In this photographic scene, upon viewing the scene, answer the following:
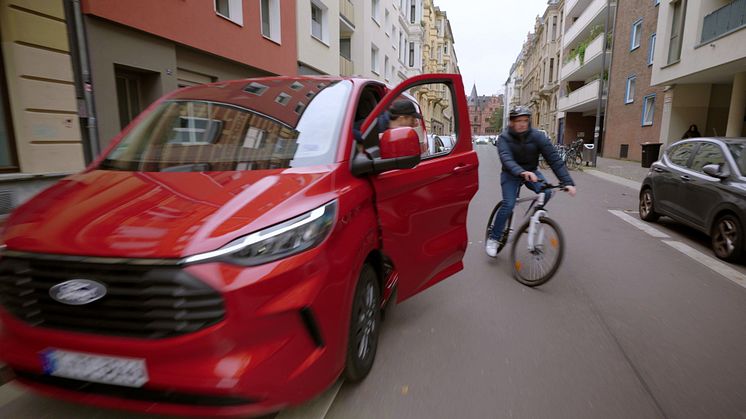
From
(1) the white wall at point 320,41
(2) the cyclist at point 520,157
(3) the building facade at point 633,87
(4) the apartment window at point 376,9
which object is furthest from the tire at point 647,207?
(4) the apartment window at point 376,9

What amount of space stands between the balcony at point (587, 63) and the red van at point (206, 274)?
30766mm

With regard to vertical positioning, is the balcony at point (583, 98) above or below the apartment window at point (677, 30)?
below

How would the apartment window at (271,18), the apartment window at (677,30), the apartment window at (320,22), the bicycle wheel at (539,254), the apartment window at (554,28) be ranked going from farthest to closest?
the apartment window at (554,28) < the apartment window at (320,22) < the apartment window at (677,30) < the apartment window at (271,18) < the bicycle wheel at (539,254)

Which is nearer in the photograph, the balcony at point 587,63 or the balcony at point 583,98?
the balcony at point 587,63

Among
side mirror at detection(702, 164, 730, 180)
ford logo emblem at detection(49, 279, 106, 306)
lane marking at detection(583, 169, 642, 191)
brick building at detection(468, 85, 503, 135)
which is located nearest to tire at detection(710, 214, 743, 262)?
side mirror at detection(702, 164, 730, 180)

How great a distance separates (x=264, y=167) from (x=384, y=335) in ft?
5.41

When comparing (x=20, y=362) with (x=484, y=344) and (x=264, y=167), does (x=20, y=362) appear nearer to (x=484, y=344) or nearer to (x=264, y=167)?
(x=264, y=167)

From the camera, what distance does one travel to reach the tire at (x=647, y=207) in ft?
25.9

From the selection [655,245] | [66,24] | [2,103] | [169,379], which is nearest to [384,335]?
[169,379]

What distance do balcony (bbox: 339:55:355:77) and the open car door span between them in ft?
61.2

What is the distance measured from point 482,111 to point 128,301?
18050 cm

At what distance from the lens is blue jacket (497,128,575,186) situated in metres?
4.77

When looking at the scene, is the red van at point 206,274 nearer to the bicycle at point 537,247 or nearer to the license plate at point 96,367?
the license plate at point 96,367

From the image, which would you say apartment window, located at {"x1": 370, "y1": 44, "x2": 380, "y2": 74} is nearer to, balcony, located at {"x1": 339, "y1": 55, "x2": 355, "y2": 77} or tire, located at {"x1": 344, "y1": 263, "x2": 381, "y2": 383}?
balcony, located at {"x1": 339, "y1": 55, "x2": 355, "y2": 77}
